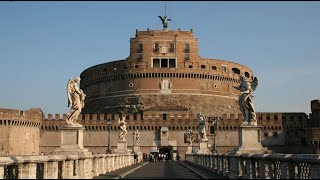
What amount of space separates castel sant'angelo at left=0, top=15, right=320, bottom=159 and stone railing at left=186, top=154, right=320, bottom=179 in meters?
43.4

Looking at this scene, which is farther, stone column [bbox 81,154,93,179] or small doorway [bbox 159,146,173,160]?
small doorway [bbox 159,146,173,160]

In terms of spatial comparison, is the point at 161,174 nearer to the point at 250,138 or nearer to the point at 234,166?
the point at 234,166

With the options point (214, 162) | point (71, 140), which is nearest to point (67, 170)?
point (71, 140)

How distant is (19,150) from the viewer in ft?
191

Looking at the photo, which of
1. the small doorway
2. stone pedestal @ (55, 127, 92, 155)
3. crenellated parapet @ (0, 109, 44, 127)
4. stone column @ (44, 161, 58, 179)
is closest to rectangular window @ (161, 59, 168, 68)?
the small doorway

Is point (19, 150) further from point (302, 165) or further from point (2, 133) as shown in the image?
point (302, 165)

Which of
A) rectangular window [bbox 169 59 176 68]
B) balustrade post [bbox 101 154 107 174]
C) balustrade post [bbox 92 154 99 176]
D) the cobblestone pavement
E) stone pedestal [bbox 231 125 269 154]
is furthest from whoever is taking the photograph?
rectangular window [bbox 169 59 176 68]

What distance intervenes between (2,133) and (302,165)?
52.6 meters

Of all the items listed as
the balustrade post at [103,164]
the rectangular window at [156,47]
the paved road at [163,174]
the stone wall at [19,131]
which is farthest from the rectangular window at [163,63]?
the balustrade post at [103,164]

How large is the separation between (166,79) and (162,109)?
6.15 m

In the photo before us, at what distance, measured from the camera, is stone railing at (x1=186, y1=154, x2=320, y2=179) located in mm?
8414

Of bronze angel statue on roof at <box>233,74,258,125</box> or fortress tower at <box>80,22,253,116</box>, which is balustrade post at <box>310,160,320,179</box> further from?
fortress tower at <box>80,22,253,116</box>

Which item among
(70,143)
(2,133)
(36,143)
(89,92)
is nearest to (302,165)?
(70,143)

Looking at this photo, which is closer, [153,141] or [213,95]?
[153,141]
